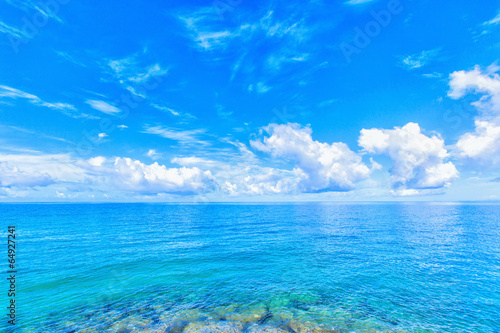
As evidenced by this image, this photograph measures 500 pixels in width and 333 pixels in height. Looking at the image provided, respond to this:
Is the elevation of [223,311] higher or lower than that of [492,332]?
higher

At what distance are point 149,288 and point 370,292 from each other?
27888mm

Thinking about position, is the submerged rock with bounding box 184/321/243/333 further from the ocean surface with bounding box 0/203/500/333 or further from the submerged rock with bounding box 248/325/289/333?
the submerged rock with bounding box 248/325/289/333

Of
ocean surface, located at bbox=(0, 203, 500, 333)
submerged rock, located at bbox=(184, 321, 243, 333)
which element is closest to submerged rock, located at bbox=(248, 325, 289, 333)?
ocean surface, located at bbox=(0, 203, 500, 333)

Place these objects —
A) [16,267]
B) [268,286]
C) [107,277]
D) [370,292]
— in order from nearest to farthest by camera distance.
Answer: [370,292], [268,286], [107,277], [16,267]

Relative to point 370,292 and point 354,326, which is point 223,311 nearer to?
point 354,326

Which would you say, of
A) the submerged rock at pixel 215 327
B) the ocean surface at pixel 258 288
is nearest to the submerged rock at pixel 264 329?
the ocean surface at pixel 258 288

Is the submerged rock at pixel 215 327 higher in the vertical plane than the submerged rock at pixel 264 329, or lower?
higher

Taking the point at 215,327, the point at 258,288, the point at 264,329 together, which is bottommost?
the point at 258,288

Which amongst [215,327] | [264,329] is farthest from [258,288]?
[215,327]

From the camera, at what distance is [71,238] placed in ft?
194

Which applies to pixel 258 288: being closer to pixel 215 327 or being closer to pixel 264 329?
pixel 264 329

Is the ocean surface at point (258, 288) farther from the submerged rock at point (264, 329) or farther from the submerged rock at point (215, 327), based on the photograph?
the submerged rock at point (264, 329)

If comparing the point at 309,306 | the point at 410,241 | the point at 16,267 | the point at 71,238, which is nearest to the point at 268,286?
the point at 309,306

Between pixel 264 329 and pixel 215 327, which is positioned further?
pixel 215 327
